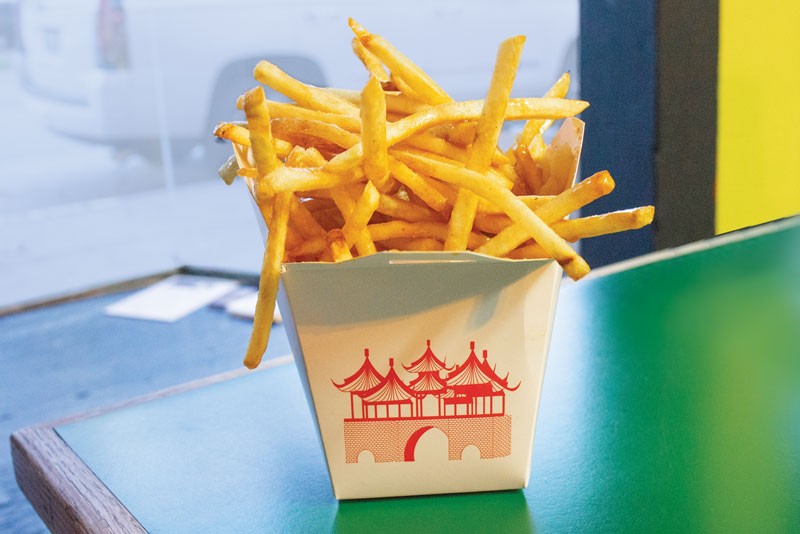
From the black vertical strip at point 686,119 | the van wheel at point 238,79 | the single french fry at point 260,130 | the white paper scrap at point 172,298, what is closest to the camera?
the single french fry at point 260,130

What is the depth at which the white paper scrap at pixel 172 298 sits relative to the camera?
3582 millimetres

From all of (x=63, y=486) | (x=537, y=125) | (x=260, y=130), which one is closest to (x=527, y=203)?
(x=537, y=125)

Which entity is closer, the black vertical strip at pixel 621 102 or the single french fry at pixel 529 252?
the single french fry at pixel 529 252

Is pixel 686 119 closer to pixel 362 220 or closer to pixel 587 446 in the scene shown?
pixel 587 446

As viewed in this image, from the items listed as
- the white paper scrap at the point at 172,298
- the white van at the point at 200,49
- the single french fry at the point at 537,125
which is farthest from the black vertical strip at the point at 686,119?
the white van at the point at 200,49

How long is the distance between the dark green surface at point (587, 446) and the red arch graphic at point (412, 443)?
52 mm

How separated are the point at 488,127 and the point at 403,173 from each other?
0.28 feet

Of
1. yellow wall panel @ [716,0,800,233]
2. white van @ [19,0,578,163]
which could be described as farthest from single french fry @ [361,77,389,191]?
white van @ [19,0,578,163]

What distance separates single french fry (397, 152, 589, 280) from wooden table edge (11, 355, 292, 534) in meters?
0.44

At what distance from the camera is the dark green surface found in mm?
784

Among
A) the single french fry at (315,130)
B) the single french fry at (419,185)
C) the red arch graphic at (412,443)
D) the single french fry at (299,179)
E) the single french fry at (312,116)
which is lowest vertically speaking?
the red arch graphic at (412,443)

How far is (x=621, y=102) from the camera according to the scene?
2174 mm

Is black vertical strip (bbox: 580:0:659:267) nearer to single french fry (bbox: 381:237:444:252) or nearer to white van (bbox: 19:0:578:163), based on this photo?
single french fry (bbox: 381:237:444:252)

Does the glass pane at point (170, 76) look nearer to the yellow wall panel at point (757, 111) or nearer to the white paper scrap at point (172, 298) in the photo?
the white paper scrap at point (172, 298)
